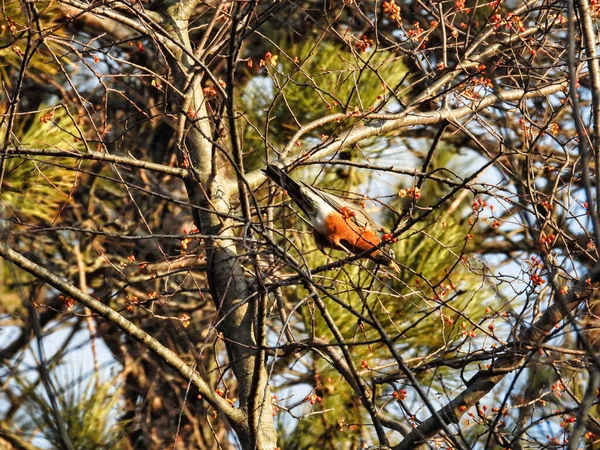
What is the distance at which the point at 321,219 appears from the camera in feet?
10.5

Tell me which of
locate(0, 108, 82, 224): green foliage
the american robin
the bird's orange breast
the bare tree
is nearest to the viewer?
the bare tree

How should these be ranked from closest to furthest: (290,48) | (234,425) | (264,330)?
(264,330)
(234,425)
(290,48)

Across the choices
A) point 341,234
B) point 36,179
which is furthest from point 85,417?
point 341,234

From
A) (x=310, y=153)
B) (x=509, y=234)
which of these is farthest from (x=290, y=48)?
(x=310, y=153)

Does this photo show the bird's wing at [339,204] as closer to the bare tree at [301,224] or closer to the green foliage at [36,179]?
the bare tree at [301,224]

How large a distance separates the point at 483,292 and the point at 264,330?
254cm

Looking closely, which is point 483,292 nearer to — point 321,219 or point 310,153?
point 321,219

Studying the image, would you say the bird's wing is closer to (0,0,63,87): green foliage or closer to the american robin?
the american robin

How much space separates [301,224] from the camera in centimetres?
502

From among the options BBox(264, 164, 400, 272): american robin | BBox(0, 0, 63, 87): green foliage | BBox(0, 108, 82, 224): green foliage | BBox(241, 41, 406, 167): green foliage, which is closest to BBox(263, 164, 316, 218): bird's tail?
BBox(264, 164, 400, 272): american robin

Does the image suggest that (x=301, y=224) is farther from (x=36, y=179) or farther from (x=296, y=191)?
(x=296, y=191)

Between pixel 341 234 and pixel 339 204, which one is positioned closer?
pixel 339 204

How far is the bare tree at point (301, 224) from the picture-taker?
242 centimetres

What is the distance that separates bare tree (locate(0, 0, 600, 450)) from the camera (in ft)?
7.93
